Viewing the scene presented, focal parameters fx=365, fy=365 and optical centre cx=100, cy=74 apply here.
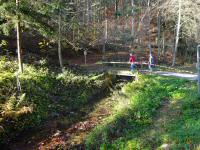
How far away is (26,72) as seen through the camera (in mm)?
27406

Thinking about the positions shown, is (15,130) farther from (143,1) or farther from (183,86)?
(143,1)

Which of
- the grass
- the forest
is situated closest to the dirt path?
the forest

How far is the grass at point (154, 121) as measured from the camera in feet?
55.2

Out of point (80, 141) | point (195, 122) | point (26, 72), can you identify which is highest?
point (26, 72)

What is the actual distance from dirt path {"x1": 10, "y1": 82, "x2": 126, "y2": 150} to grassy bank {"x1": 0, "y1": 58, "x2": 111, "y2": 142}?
78cm

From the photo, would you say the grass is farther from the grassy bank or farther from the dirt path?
the grassy bank

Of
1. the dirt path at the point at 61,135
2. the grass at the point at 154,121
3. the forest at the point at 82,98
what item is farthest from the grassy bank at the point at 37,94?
the grass at the point at 154,121

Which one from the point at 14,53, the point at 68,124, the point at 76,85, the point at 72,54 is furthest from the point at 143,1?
the point at 68,124

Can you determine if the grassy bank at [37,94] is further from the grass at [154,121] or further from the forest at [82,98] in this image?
the grass at [154,121]

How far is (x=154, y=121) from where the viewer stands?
20.1 m

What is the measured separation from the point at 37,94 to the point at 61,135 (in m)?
5.01

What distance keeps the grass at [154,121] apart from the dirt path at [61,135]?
89 centimetres

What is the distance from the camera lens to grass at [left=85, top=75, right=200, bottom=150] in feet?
55.2

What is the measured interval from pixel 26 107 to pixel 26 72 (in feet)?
22.8
